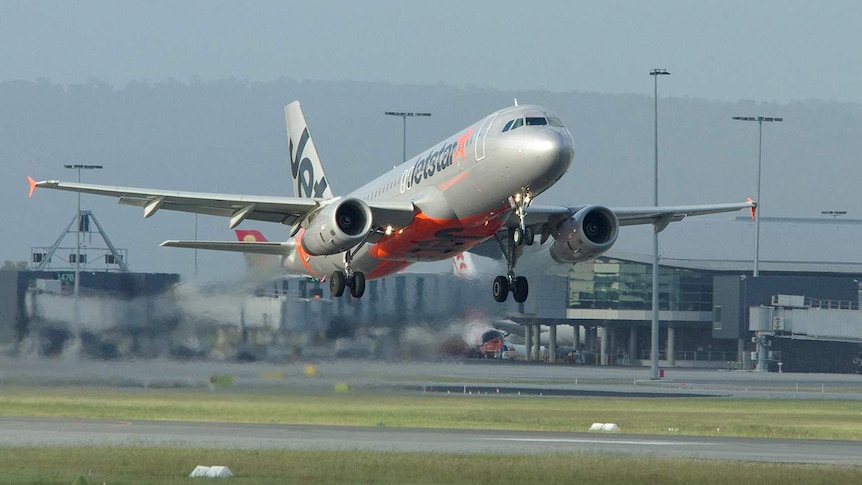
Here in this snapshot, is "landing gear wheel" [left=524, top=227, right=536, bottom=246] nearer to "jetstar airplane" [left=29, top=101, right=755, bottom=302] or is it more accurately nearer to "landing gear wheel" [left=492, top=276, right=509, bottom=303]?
"jetstar airplane" [left=29, top=101, right=755, bottom=302]

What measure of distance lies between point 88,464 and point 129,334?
1939cm

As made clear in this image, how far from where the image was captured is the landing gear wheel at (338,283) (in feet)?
162

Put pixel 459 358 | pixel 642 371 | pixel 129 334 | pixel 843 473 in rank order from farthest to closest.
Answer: pixel 642 371, pixel 459 358, pixel 129 334, pixel 843 473

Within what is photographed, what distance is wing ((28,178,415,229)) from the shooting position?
148 feet

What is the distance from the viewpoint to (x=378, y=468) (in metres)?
37.3

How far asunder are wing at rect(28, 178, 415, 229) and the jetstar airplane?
4 centimetres

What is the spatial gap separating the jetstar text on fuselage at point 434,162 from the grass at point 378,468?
30.0 feet

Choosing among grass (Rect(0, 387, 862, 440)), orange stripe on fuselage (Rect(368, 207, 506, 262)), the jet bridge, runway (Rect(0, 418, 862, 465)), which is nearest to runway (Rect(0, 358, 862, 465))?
runway (Rect(0, 418, 862, 465))

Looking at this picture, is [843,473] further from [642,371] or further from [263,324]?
[642,371]

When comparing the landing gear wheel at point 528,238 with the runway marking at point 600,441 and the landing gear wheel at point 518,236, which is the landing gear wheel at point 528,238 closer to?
the landing gear wheel at point 518,236

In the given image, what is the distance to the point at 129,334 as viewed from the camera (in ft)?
188

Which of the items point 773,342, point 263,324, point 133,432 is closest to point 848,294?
point 773,342

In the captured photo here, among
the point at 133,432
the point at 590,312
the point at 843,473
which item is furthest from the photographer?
the point at 590,312

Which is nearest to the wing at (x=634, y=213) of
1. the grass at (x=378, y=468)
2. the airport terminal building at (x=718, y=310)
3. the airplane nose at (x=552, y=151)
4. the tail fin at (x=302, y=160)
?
the airplane nose at (x=552, y=151)
